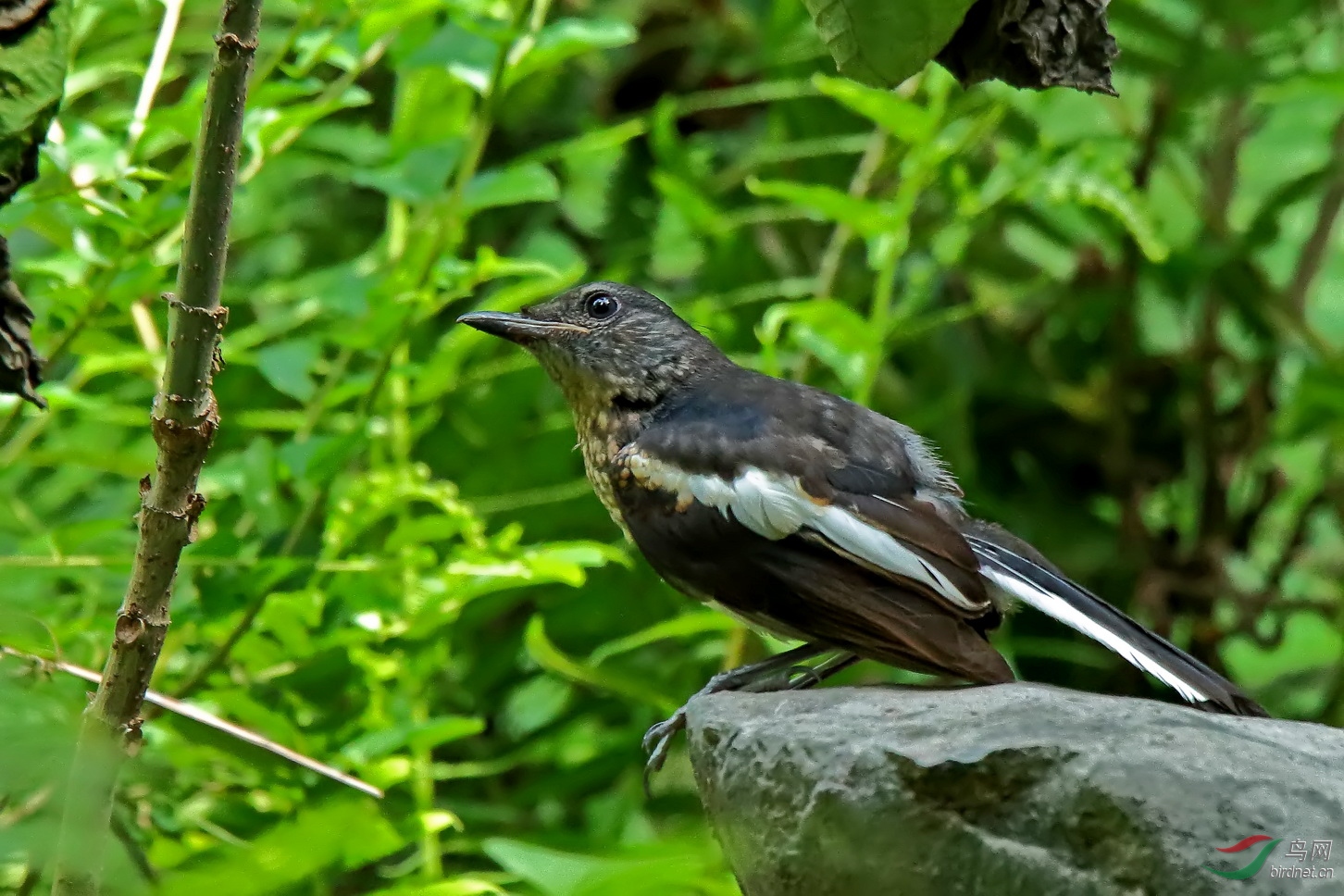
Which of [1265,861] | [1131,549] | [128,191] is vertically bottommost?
[1131,549]

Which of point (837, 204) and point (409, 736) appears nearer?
point (409, 736)

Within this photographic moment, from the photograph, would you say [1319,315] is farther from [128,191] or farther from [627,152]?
[128,191]

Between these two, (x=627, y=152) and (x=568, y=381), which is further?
(x=627, y=152)

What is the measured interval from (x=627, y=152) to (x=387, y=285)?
7.35 ft

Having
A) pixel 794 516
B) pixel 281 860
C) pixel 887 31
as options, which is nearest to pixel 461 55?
pixel 794 516

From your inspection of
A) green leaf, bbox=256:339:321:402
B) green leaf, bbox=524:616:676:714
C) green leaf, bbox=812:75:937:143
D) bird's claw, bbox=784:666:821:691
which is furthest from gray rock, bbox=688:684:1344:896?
green leaf, bbox=812:75:937:143

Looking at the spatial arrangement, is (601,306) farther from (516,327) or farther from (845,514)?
(845,514)

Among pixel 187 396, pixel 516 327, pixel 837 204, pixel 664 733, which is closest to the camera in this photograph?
pixel 187 396

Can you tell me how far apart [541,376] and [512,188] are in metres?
1.14

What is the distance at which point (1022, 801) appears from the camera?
1.62 metres

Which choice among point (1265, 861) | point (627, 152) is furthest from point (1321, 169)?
point (1265, 861)

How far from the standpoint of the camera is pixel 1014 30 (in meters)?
1.54

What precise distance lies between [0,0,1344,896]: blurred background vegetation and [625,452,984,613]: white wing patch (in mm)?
305

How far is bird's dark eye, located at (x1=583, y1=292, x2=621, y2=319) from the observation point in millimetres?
3062
